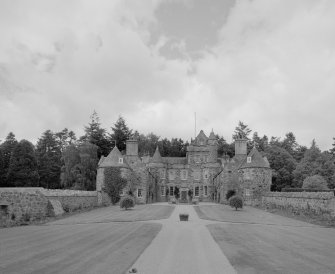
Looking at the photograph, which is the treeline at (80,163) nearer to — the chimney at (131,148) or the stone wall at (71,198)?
the chimney at (131,148)

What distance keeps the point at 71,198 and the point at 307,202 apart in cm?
2013

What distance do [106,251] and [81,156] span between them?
48.6 meters

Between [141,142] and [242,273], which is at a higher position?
[141,142]

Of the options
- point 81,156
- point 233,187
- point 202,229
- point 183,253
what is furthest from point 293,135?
point 183,253

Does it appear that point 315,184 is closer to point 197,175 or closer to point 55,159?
point 197,175

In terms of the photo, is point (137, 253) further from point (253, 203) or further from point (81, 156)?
point (81, 156)

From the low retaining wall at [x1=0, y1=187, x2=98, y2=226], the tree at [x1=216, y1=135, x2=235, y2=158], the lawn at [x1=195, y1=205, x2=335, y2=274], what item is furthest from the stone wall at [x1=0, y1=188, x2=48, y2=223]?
the tree at [x1=216, y1=135, x2=235, y2=158]

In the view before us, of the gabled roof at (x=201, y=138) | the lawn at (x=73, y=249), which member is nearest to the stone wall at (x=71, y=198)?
the lawn at (x=73, y=249)

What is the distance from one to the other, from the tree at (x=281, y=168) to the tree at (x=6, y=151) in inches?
Result: 1591

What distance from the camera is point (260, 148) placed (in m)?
85.1

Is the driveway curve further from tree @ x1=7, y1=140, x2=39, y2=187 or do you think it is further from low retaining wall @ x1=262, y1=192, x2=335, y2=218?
tree @ x1=7, y1=140, x2=39, y2=187

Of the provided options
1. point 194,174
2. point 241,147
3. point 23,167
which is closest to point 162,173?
point 194,174

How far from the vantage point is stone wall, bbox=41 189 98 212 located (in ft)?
105

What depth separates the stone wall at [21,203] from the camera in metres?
30.0
